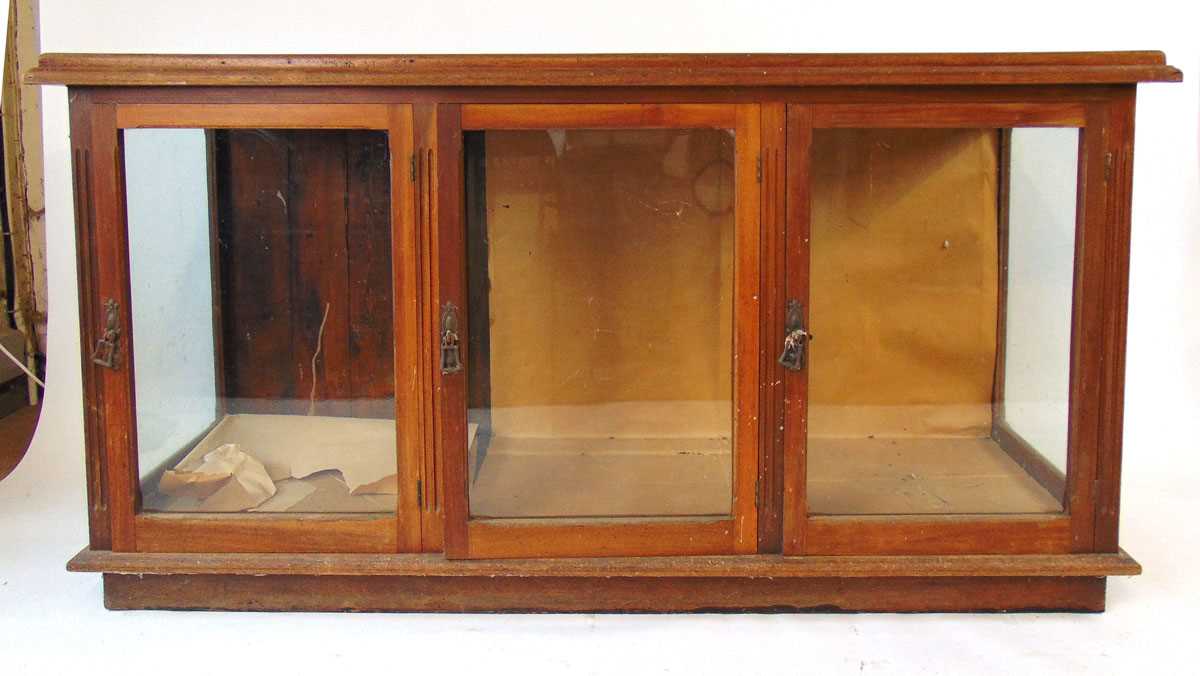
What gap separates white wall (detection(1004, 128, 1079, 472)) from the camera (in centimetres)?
243

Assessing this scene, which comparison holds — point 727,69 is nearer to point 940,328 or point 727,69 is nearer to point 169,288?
point 940,328

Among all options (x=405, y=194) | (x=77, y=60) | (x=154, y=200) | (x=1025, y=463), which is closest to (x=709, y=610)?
(x=1025, y=463)

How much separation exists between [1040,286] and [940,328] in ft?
0.65

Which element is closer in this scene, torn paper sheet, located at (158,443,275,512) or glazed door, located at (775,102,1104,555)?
glazed door, located at (775,102,1104,555)

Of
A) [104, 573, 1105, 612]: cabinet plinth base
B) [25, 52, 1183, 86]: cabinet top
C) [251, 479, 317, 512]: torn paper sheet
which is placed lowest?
[104, 573, 1105, 612]: cabinet plinth base

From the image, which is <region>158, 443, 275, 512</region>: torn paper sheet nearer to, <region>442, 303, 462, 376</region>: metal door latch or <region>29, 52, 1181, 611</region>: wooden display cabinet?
<region>29, 52, 1181, 611</region>: wooden display cabinet

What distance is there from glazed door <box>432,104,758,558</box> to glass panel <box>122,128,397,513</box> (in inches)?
6.2

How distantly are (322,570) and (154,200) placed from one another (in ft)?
2.40

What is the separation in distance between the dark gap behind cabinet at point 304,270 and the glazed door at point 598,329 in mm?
152

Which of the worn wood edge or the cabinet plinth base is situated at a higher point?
the worn wood edge

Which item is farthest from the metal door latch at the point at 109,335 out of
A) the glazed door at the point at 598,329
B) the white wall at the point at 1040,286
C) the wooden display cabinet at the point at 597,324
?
the white wall at the point at 1040,286

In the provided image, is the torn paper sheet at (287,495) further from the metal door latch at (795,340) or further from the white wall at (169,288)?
the metal door latch at (795,340)

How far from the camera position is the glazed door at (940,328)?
238 cm

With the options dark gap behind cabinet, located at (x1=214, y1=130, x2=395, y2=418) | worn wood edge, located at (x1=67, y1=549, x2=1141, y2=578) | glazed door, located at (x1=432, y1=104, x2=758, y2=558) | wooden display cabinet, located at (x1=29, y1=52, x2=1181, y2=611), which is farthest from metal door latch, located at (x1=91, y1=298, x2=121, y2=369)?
glazed door, located at (x1=432, y1=104, x2=758, y2=558)
